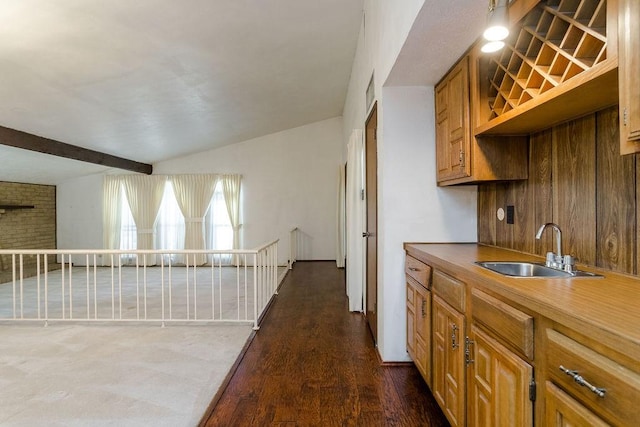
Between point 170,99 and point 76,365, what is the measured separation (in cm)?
322

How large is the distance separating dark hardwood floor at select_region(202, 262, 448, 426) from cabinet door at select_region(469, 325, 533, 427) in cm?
61

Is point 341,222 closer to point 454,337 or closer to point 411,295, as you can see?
point 411,295

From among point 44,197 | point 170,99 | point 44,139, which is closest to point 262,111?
point 170,99

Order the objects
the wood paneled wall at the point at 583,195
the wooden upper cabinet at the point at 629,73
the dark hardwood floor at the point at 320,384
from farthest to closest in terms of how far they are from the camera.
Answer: the dark hardwood floor at the point at 320,384
the wood paneled wall at the point at 583,195
the wooden upper cabinet at the point at 629,73

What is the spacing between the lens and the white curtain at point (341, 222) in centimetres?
695

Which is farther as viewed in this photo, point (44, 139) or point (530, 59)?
point (44, 139)

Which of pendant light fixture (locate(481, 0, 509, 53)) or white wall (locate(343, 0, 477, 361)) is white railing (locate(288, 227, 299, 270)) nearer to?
white wall (locate(343, 0, 477, 361))

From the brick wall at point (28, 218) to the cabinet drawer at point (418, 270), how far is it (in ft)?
25.9

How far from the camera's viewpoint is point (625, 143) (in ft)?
3.43

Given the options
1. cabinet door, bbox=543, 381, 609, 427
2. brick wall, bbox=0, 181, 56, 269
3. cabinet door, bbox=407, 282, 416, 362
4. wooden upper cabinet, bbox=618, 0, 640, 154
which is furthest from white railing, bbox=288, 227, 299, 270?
wooden upper cabinet, bbox=618, 0, 640, 154

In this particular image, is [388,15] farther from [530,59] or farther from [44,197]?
[44,197]

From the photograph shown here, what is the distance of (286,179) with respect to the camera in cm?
793

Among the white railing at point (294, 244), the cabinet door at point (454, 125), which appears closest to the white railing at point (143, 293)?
the white railing at point (294, 244)

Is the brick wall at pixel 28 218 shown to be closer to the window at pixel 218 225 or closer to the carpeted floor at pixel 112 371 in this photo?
the window at pixel 218 225
